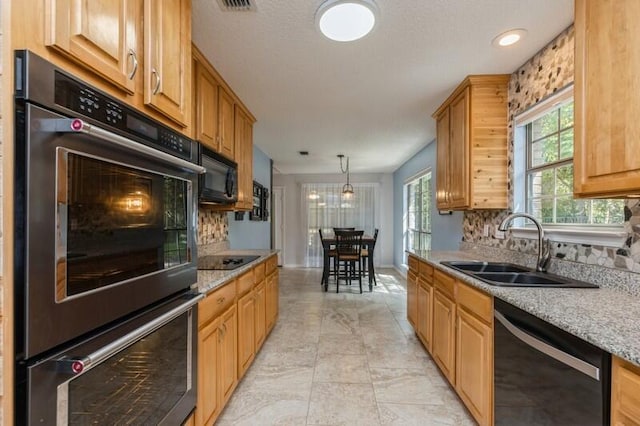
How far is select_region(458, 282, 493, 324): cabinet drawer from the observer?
1577 mm

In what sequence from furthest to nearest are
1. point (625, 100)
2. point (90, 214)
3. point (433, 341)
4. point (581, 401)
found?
point (433, 341) < point (625, 100) < point (581, 401) < point (90, 214)

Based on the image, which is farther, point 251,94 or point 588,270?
point 251,94

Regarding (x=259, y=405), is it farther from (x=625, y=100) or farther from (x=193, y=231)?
(x=625, y=100)

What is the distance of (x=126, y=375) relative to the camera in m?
0.99

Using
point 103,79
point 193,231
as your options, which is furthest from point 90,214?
point 193,231

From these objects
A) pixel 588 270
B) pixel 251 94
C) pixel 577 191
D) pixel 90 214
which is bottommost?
pixel 588 270

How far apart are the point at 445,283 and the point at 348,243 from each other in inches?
120

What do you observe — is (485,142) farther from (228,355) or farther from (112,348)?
(112,348)

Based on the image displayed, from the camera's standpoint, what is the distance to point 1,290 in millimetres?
652

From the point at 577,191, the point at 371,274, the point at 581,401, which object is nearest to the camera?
the point at 581,401

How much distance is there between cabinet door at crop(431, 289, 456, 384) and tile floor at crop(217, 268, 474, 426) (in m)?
0.15

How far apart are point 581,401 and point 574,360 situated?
0.12 meters

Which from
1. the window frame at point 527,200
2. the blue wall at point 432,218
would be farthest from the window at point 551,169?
the blue wall at point 432,218

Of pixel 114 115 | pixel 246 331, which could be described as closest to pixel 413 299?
pixel 246 331
